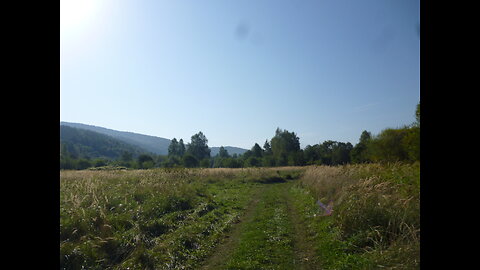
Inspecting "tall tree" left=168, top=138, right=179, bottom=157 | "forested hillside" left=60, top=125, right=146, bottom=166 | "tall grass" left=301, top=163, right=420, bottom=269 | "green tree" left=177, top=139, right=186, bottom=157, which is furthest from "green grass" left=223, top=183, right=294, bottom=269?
"green tree" left=177, top=139, right=186, bottom=157

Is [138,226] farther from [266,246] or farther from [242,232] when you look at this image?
[266,246]

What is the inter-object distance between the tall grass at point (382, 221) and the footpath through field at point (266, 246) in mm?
1027

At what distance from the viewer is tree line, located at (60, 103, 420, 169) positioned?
70.0 feet

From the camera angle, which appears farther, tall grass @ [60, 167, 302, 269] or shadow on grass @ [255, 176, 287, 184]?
shadow on grass @ [255, 176, 287, 184]

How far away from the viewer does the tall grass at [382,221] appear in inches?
222

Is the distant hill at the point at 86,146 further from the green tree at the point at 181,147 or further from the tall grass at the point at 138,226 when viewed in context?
the green tree at the point at 181,147

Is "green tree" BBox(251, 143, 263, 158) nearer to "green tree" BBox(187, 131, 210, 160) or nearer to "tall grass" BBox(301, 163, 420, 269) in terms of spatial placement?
"green tree" BBox(187, 131, 210, 160)

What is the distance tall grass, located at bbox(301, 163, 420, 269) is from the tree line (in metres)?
8.74

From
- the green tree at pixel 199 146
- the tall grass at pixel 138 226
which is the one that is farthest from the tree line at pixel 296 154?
the tall grass at pixel 138 226

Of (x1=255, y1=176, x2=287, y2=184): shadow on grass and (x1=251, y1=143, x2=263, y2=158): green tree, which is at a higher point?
(x1=251, y1=143, x2=263, y2=158): green tree

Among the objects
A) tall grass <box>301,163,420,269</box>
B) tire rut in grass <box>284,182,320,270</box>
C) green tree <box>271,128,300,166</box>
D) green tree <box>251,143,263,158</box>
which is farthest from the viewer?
green tree <box>251,143,263,158</box>

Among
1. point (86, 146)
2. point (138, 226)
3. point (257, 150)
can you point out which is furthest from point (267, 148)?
point (138, 226)
